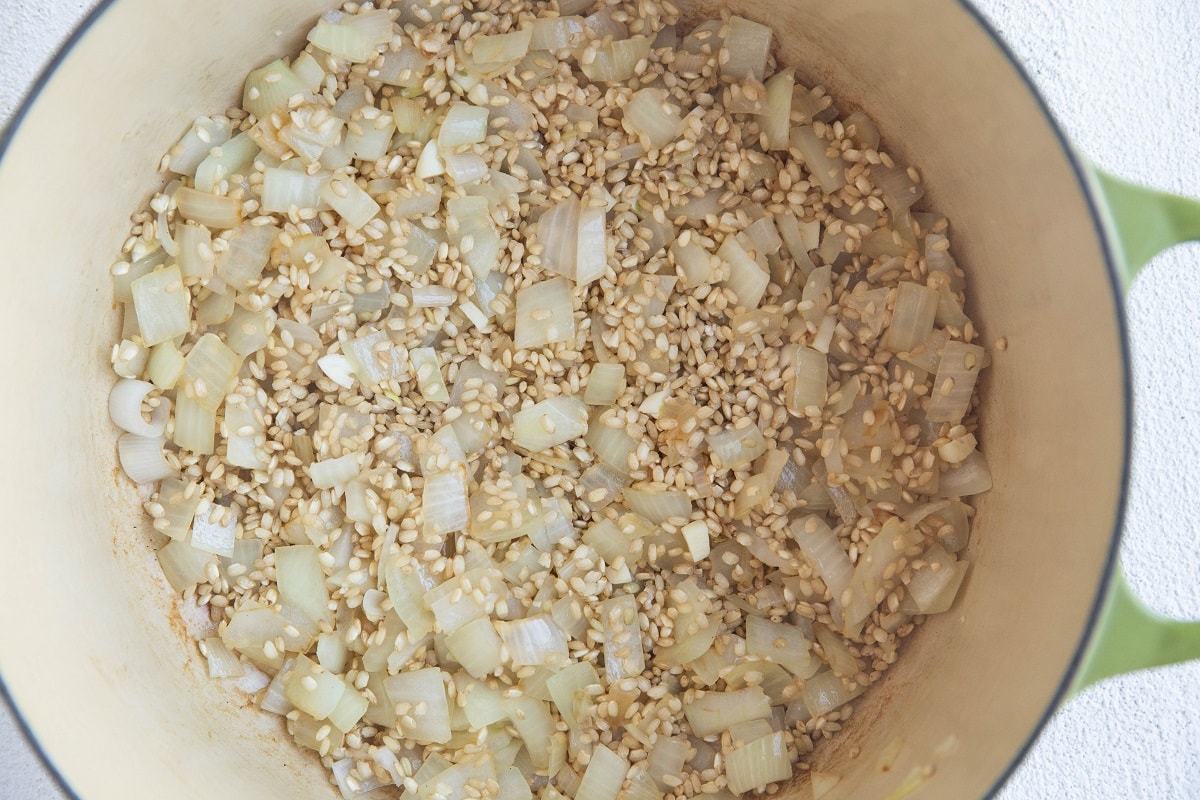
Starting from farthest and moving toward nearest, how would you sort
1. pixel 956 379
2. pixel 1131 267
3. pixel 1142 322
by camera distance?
pixel 1142 322, pixel 956 379, pixel 1131 267

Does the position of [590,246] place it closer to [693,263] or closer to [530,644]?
[693,263]

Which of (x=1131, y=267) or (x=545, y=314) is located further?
(x=545, y=314)

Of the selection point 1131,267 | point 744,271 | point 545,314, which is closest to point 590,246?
point 545,314

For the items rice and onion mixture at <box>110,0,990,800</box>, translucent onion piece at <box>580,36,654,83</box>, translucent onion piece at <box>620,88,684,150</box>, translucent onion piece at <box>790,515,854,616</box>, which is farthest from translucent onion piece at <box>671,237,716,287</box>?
translucent onion piece at <box>790,515,854,616</box>

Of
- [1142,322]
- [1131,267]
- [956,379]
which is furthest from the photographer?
[1142,322]

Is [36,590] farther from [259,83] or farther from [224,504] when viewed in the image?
[259,83]

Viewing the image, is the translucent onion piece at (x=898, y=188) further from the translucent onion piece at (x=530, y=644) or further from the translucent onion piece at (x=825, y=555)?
the translucent onion piece at (x=530, y=644)

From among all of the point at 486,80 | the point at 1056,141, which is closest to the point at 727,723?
the point at 1056,141

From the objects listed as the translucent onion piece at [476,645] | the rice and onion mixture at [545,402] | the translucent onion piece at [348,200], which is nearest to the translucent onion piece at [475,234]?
the rice and onion mixture at [545,402]
